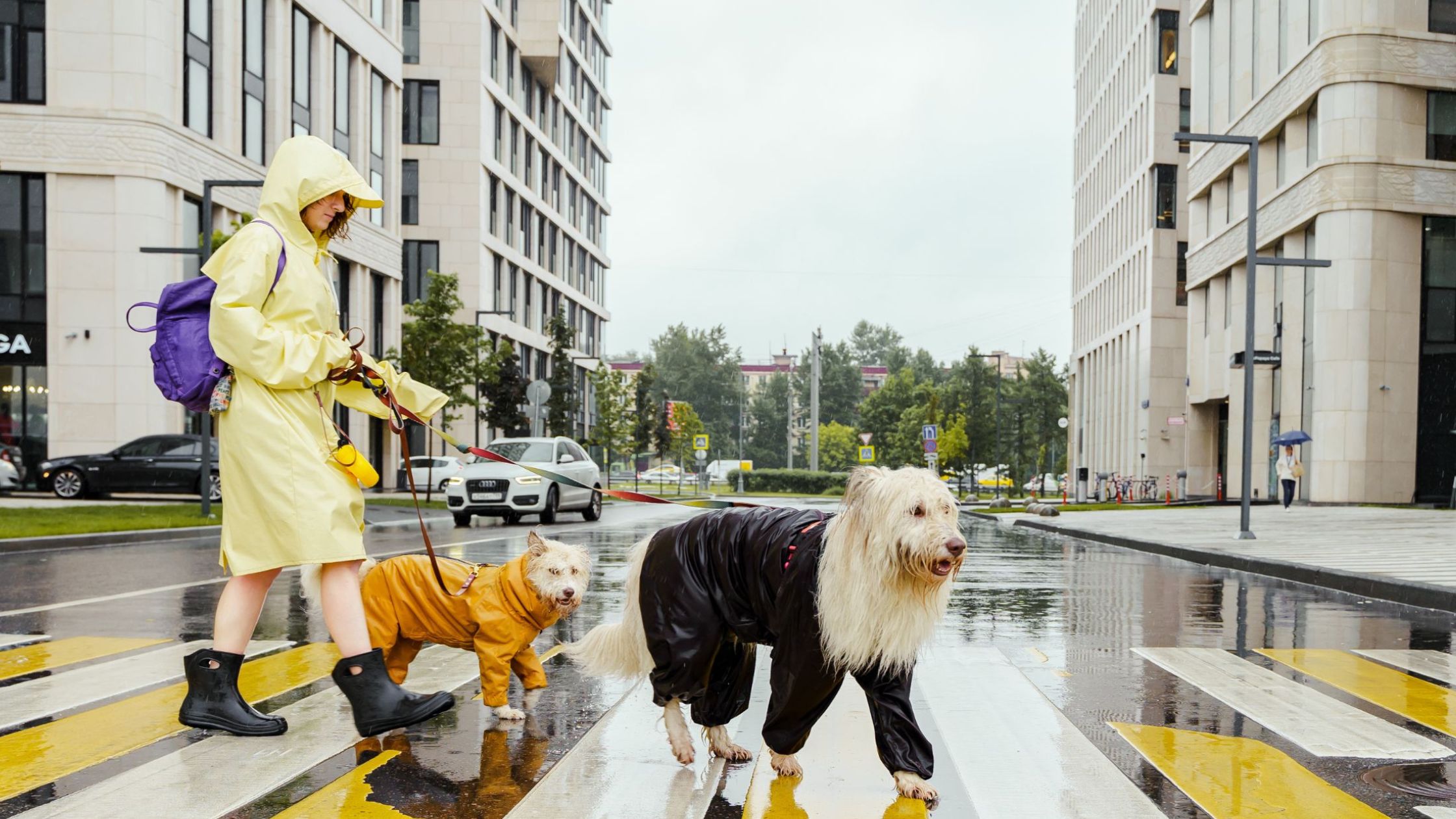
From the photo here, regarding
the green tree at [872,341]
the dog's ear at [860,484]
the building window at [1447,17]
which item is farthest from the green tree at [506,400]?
the green tree at [872,341]

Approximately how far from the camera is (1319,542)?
17.1m

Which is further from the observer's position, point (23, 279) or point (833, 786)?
point (23, 279)

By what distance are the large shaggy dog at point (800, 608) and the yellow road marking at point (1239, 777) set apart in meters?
1.01

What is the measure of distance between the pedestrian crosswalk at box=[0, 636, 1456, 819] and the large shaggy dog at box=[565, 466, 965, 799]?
0.22m

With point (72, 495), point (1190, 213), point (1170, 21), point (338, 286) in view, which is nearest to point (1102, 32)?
point (1170, 21)

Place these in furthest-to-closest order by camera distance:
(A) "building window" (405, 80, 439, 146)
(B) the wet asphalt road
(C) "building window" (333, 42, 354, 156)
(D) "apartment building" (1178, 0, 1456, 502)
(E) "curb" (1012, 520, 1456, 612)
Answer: (A) "building window" (405, 80, 439, 146), (C) "building window" (333, 42, 354, 156), (D) "apartment building" (1178, 0, 1456, 502), (E) "curb" (1012, 520, 1456, 612), (B) the wet asphalt road

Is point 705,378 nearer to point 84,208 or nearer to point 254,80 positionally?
point 254,80

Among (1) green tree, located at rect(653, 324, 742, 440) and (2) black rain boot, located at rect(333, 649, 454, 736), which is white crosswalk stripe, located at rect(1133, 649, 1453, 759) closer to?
(2) black rain boot, located at rect(333, 649, 454, 736)

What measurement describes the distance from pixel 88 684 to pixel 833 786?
3.79 m

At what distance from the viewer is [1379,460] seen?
31.2 metres

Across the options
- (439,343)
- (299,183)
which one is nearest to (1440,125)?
(439,343)

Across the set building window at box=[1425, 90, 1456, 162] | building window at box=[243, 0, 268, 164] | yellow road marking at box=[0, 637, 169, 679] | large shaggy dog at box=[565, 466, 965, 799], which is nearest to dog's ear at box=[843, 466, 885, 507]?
large shaggy dog at box=[565, 466, 965, 799]

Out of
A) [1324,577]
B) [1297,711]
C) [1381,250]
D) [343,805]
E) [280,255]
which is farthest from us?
[1381,250]

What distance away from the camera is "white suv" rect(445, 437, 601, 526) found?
21.5 metres
